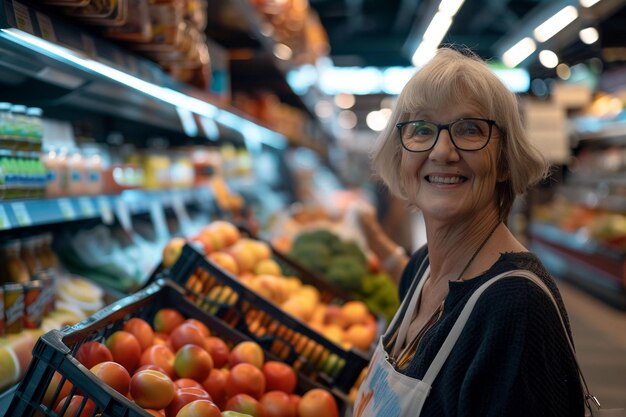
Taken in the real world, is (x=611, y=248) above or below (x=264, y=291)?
above

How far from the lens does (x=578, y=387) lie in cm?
121

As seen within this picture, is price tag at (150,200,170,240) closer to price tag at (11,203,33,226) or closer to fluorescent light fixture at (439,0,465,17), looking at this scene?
price tag at (11,203,33,226)

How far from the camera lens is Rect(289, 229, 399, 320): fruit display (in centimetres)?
310

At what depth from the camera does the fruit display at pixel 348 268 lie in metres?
3.10

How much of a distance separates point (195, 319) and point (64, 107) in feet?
4.65

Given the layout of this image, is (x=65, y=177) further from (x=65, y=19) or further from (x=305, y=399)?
(x=305, y=399)

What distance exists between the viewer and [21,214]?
1.81 m

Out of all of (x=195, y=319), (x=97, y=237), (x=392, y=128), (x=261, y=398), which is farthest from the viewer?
(x=97, y=237)

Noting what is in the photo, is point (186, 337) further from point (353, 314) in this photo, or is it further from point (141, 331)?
point (353, 314)

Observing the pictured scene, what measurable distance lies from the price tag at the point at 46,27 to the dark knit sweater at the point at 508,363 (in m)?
1.05

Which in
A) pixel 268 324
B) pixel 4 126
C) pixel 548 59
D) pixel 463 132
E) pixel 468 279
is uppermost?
pixel 548 59

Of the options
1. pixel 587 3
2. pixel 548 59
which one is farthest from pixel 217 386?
pixel 548 59

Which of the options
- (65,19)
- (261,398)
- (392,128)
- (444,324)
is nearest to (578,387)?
(444,324)

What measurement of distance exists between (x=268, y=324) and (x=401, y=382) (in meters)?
0.82
